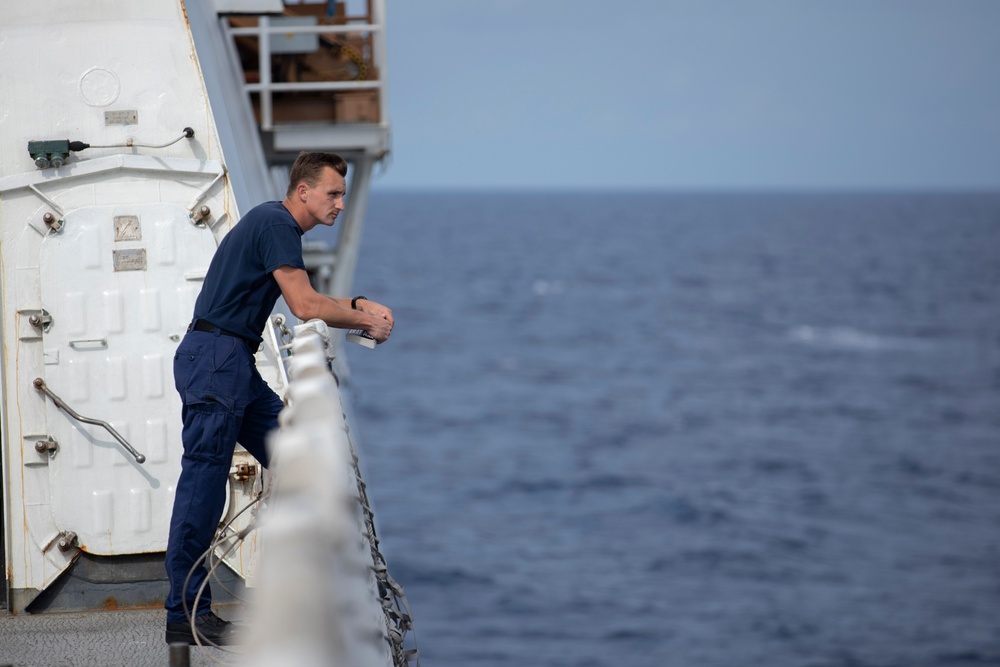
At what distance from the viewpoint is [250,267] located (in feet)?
16.4

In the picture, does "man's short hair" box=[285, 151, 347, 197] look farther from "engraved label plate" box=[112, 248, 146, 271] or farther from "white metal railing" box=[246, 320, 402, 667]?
"white metal railing" box=[246, 320, 402, 667]

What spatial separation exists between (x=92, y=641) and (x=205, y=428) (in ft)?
4.87

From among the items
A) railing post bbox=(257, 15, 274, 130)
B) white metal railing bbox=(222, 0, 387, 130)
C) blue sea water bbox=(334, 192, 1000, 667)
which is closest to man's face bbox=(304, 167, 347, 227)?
white metal railing bbox=(222, 0, 387, 130)

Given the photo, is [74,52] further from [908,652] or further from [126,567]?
[908,652]

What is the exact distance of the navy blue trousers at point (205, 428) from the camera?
16.7 feet

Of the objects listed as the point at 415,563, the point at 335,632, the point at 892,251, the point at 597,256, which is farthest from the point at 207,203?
the point at 892,251

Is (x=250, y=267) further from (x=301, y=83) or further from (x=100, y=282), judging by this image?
(x=301, y=83)

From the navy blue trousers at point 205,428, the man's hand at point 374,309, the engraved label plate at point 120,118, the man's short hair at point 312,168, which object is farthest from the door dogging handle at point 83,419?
the man's short hair at point 312,168

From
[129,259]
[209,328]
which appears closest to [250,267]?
[209,328]

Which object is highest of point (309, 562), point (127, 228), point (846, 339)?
point (127, 228)

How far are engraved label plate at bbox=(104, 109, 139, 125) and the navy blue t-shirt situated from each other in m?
2.01

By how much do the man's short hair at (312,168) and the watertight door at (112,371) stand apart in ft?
5.53

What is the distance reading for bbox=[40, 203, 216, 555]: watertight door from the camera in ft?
21.1

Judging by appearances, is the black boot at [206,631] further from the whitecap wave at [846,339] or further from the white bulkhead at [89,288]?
the whitecap wave at [846,339]
